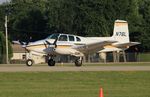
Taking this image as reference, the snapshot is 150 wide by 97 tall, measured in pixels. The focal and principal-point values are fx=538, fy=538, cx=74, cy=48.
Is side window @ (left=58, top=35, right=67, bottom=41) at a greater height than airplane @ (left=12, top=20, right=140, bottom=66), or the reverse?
side window @ (left=58, top=35, right=67, bottom=41)

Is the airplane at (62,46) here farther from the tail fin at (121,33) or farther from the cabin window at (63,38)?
the tail fin at (121,33)
